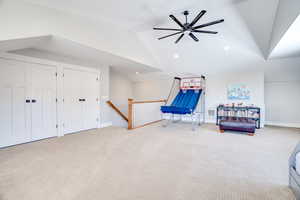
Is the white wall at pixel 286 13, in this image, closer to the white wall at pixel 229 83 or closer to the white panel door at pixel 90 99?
the white wall at pixel 229 83

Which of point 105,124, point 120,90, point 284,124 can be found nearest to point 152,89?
point 120,90

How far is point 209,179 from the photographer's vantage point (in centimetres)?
198

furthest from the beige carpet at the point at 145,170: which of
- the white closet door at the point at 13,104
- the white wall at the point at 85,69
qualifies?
the white wall at the point at 85,69

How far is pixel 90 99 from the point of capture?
491cm

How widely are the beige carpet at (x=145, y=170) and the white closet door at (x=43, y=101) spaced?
1.18 feet

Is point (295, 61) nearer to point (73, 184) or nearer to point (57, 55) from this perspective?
point (73, 184)

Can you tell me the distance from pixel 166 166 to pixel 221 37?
403 centimetres

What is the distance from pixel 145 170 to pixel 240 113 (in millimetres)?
5142

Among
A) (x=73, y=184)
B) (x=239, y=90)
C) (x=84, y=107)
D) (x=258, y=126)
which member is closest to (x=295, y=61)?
(x=239, y=90)

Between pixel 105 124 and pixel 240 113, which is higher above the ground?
pixel 240 113

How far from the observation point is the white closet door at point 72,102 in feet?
13.9

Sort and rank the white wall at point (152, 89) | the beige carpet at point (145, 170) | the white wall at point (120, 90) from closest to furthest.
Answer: the beige carpet at point (145, 170) → the white wall at point (120, 90) → the white wall at point (152, 89)

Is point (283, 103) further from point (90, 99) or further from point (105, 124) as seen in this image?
point (90, 99)

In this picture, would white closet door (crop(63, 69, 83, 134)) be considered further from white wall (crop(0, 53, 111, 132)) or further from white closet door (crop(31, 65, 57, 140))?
white closet door (crop(31, 65, 57, 140))
